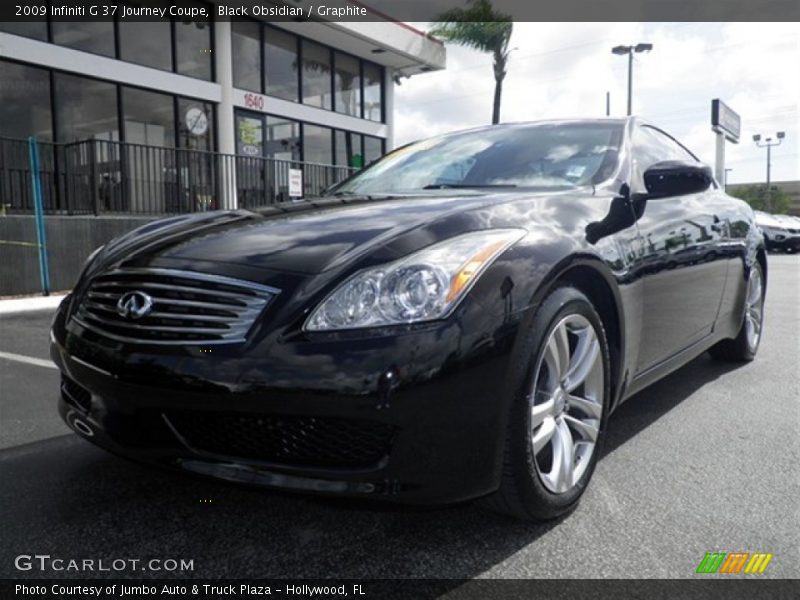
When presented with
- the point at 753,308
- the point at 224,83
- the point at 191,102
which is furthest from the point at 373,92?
the point at 753,308

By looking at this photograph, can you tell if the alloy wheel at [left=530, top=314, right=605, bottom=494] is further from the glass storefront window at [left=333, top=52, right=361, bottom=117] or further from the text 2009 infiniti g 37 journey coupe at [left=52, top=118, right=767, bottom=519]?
the glass storefront window at [left=333, top=52, right=361, bottom=117]

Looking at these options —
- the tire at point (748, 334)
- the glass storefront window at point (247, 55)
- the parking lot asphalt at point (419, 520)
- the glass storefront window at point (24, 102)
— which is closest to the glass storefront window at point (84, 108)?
the glass storefront window at point (24, 102)

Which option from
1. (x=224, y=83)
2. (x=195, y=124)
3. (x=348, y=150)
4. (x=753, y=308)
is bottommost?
(x=753, y=308)

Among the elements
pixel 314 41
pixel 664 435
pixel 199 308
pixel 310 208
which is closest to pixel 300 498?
pixel 199 308

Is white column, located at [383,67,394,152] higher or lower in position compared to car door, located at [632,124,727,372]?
higher

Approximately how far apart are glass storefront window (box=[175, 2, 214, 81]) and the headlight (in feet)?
45.1

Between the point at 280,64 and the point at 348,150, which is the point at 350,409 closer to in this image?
the point at 280,64

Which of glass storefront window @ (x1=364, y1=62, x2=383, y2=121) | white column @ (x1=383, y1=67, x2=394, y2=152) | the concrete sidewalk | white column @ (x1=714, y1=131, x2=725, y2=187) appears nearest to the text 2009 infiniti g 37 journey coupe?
the concrete sidewalk

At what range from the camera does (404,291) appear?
1880 millimetres

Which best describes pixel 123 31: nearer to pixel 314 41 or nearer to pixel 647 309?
pixel 314 41

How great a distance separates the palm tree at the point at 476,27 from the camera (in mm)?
21031

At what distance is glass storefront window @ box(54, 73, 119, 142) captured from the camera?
39.8 feet

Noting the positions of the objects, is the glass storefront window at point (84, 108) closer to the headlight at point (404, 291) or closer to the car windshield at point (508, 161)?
the car windshield at point (508, 161)

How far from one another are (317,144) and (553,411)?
16249mm
